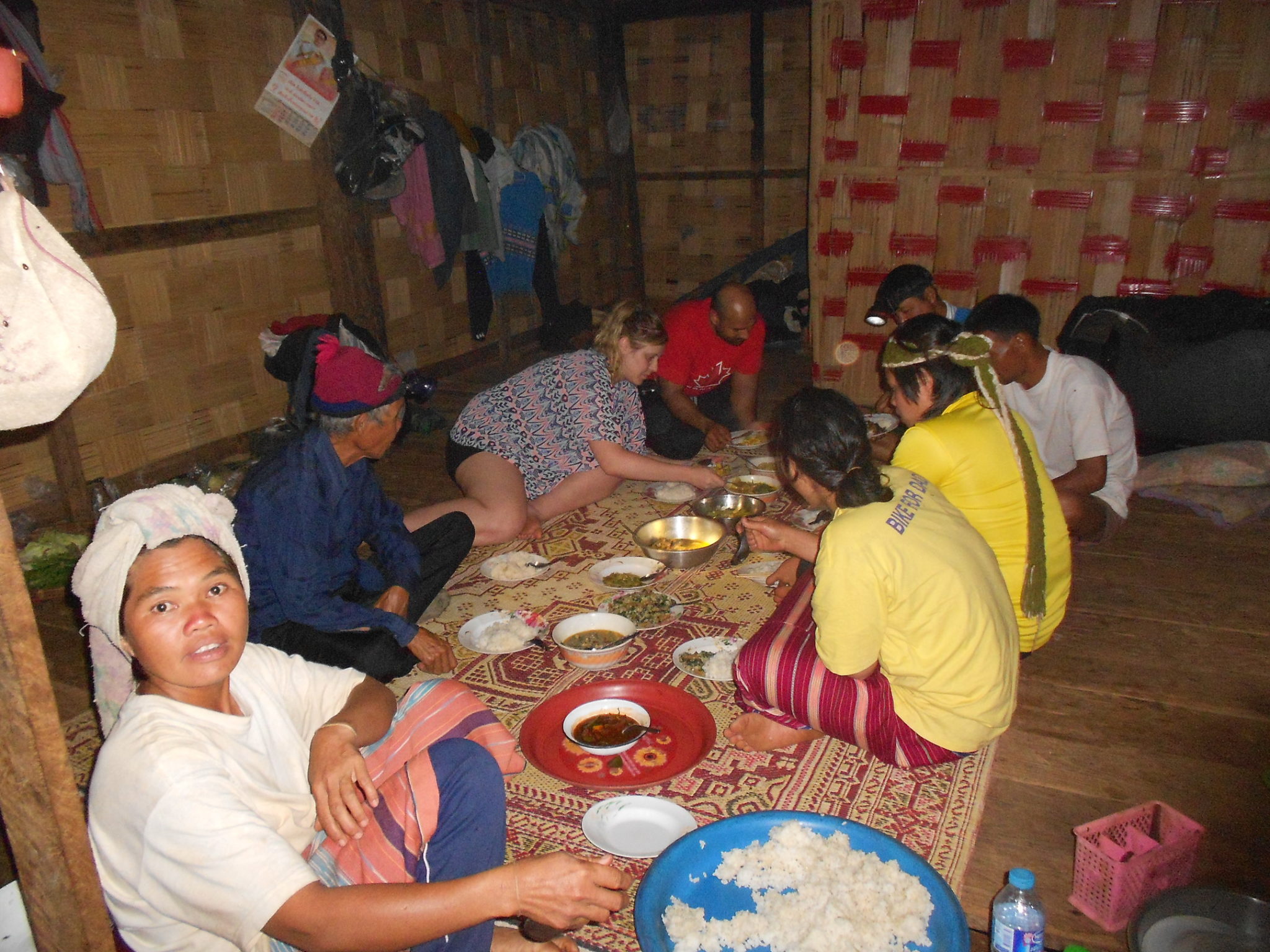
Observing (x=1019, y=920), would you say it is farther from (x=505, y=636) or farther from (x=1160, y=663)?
(x=505, y=636)

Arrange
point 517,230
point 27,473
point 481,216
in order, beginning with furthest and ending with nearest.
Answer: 1. point 517,230
2. point 481,216
3. point 27,473

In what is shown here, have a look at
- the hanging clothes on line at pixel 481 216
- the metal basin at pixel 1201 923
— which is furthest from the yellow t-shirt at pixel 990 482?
the hanging clothes on line at pixel 481 216

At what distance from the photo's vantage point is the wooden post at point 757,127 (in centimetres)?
798

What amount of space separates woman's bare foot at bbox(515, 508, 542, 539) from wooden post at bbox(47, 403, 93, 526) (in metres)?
2.26

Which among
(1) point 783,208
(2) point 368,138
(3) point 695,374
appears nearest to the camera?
(3) point 695,374

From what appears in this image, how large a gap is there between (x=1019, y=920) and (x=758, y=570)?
190 cm

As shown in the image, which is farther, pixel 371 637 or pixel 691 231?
pixel 691 231

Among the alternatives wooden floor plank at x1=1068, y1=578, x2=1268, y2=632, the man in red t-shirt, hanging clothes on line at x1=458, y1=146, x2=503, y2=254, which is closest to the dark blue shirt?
the man in red t-shirt

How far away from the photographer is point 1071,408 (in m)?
3.43

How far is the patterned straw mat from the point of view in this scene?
2188 mm

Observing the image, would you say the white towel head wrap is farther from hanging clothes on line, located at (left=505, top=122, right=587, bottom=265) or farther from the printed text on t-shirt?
hanging clothes on line, located at (left=505, top=122, right=587, bottom=265)

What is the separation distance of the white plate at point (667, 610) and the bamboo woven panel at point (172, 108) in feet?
10.5

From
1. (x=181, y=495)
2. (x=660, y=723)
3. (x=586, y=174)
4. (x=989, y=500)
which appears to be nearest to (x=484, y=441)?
(x=660, y=723)

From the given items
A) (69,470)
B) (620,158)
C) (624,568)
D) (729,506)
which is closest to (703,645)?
(624,568)
